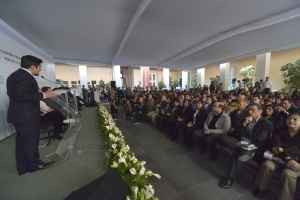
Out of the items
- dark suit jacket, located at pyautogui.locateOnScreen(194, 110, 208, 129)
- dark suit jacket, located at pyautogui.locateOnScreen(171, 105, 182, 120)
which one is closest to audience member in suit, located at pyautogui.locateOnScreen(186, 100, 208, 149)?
dark suit jacket, located at pyautogui.locateOnScreen(194, 110, 208, 129)

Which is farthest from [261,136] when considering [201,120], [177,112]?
[177,112]

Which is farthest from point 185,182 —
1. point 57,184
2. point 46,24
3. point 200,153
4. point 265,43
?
point 265,43

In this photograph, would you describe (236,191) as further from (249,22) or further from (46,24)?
(46,24)

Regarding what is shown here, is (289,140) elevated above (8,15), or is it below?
below

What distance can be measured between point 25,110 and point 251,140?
3227mm

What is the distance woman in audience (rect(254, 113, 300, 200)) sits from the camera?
4.42ft

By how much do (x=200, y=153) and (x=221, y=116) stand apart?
0.90 meters

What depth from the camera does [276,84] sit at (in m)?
9.89

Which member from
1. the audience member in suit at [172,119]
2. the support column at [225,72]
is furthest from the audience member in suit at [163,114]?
the support column at [225,72]

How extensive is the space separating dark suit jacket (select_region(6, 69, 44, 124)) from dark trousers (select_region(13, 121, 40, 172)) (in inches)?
3.9

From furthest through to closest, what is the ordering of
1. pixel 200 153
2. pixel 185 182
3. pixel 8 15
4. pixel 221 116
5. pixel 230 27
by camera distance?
pixel 230 27
pixel 8 15
pixel 200 153
pixel 221 116
pixel 185 182

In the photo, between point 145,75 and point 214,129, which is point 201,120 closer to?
point 214,129

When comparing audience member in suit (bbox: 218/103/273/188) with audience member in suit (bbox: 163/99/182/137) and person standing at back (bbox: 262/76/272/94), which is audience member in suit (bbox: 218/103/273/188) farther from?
person standing at back (bbox: 262/76/272/94)

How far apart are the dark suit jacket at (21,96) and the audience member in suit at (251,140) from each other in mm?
2810
